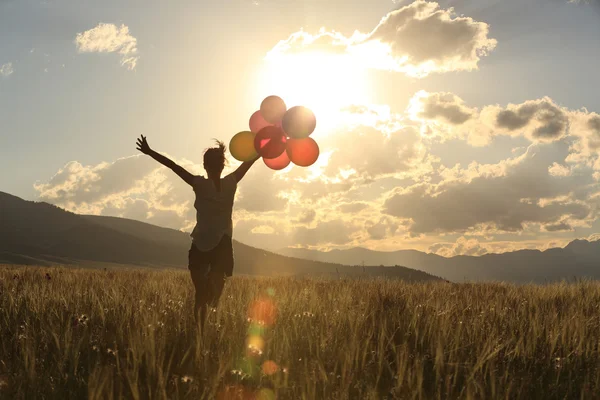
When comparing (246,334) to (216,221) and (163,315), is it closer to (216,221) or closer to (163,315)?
(163,315)

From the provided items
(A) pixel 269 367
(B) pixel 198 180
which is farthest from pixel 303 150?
(A) pixel 269 367

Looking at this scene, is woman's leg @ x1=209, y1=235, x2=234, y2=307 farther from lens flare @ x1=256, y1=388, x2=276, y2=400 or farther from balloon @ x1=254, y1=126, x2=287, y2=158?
lens flare @ x1=256, y1=388, x2=276, y2=400

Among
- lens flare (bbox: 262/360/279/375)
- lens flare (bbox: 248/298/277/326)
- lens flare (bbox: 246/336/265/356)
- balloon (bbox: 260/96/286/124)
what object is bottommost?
lens flare (bbox: 262/360/279/375)

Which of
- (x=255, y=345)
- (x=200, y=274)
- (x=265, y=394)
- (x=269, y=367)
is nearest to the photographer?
(x=265, y=394)

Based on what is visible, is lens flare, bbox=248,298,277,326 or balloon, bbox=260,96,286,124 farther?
balloon, bbox=260,96,286,124

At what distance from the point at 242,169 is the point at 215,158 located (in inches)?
21.3

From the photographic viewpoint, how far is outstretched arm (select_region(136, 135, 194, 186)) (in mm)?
6840

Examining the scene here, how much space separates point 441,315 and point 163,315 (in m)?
3.32

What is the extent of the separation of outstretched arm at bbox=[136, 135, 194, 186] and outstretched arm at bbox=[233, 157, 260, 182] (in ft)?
2.31

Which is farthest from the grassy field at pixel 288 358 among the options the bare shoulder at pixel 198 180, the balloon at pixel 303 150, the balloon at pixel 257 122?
the balloon at pixel 257 122

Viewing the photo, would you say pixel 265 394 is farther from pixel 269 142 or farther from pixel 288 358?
pixel 269 142

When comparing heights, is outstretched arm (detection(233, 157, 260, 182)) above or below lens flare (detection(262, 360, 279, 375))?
above

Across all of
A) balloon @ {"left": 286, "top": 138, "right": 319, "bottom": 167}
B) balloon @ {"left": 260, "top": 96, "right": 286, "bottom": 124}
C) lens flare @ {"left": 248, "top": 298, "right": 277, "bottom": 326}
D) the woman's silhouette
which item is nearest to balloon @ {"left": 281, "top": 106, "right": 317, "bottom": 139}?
balloon @ {"left": 286, "top": 138, "right": 319, "bottom": 167}

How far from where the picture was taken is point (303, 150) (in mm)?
7262
